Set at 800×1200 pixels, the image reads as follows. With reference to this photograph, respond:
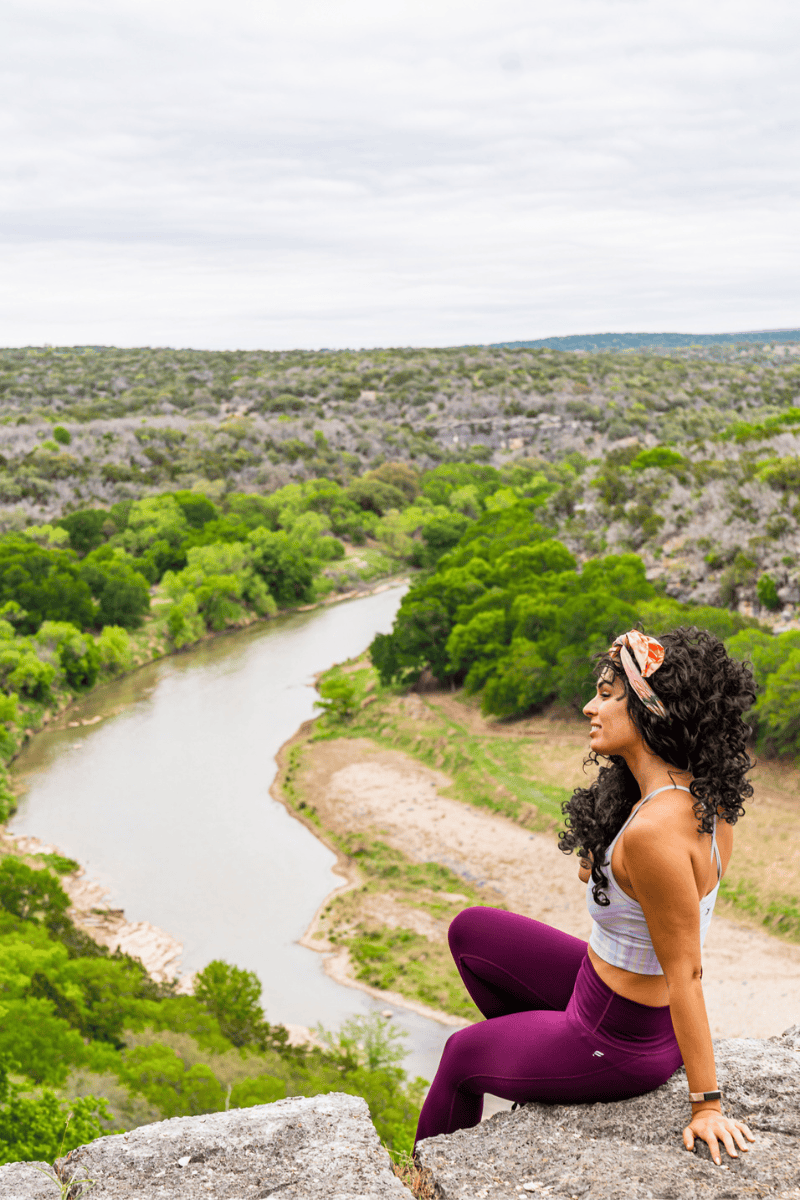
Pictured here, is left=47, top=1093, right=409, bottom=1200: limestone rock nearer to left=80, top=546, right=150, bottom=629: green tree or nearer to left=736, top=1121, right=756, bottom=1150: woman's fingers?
left=736, top=1121, right=756, bottom=1150: woman's fingers

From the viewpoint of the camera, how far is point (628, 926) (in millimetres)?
3184

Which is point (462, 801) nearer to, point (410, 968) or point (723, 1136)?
point (410, 968)

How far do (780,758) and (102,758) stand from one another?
68.8 ft

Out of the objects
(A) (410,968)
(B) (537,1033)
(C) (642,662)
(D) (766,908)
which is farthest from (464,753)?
(C) (642,662)

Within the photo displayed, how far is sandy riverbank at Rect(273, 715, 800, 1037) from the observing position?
1636cm

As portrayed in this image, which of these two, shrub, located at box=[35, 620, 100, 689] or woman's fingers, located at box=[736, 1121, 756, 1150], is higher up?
woman's fingers, located at box=[736, 1121, 756, 1150]

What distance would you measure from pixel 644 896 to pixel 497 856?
19.9 metres

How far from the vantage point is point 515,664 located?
95.6 ft

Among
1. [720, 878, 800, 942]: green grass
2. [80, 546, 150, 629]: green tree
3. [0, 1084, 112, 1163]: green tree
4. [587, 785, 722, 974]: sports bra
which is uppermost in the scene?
[587, 785, 722, 974]: sports bra

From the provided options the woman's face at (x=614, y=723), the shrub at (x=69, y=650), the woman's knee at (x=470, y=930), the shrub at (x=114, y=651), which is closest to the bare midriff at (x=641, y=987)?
the woman's knee at (x=470, y=930)

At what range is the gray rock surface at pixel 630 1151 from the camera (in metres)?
2.95

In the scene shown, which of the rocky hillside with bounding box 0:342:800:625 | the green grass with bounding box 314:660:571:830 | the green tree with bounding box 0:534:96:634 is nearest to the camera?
the green grass with bounding box 314:660:571:830

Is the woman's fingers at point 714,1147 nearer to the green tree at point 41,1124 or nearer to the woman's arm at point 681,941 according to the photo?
the woman's arm at point 681,941

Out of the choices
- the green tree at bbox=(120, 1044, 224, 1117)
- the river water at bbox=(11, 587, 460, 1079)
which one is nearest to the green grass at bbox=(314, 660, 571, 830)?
the river water at bbox=(11, 587, 460, 1079)
